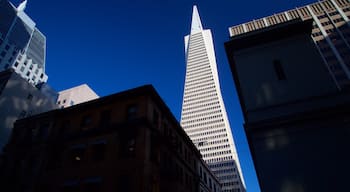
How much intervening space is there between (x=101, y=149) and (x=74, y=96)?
7111cm

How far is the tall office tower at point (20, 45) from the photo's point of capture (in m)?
97.2

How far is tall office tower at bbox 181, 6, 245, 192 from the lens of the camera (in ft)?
427

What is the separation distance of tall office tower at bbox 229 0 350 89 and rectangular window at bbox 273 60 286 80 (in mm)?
52492

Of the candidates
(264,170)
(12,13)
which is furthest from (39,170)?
(12,13)

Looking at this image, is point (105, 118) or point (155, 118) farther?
point (155, 118)

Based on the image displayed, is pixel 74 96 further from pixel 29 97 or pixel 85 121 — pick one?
pixel 85 121

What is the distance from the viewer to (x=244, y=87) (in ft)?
50.5

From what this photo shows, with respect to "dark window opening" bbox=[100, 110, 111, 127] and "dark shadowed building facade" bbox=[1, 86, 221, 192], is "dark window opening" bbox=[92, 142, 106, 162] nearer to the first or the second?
"dark shadowed building facade" bbox=[1, 86, 221, 192]

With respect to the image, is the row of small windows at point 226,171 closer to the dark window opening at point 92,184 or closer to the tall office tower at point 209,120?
the tall office tower at point 209,120

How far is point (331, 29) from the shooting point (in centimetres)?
7725

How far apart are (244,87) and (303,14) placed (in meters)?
90.8

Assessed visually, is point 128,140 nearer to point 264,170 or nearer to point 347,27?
point 264,170

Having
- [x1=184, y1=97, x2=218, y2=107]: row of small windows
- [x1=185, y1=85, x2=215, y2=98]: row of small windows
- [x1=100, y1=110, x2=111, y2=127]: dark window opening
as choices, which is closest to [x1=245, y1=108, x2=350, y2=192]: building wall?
[x1=100, y1=110, x2=111, y2=127]: dark window opening

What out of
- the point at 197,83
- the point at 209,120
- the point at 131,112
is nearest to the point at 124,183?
the point at 131,112
